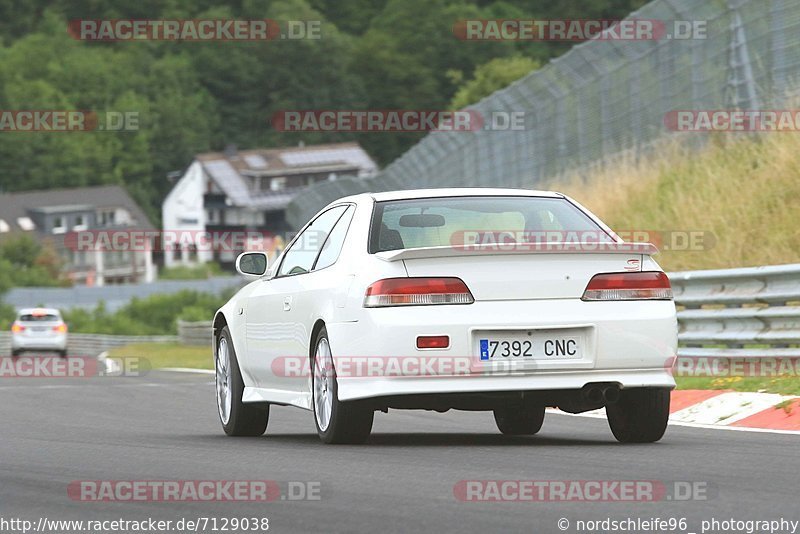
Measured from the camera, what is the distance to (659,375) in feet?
32.1

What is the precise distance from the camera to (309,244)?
1119 centimetres

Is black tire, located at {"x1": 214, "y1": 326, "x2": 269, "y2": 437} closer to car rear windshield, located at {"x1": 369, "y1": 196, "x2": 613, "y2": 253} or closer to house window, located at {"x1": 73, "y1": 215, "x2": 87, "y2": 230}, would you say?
car rear windshield, located at {"x1": 369, "y1": 196, "x2": 613, "y2": 253}

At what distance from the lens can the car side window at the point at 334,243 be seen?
1047cm

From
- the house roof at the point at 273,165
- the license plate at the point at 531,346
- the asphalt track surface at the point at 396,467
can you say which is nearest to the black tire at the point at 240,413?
the asphalt track surface at the point at 396,467

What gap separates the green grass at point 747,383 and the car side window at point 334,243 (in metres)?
3.51

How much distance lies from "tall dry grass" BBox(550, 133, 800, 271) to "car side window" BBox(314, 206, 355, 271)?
8.28 meters

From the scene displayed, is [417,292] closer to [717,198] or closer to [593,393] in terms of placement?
[593,393]

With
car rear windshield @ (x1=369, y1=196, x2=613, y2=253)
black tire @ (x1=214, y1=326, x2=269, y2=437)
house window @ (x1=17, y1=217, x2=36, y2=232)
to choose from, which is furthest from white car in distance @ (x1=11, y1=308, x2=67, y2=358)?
house window @ (x1=17, y1=217, x2=36, y2=232)

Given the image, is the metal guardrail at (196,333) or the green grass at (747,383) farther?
the metal guardrail at (196,333)

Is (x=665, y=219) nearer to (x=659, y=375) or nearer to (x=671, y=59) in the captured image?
(x=671, y=59)

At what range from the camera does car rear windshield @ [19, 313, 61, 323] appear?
46969 mm

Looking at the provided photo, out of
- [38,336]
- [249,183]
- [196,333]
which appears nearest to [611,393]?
[196,333]

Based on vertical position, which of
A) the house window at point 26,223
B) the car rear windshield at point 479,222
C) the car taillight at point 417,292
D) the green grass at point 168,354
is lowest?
the green grass at point 168,354

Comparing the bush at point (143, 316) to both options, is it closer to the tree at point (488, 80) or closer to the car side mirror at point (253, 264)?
the tree at point (488, 80)
